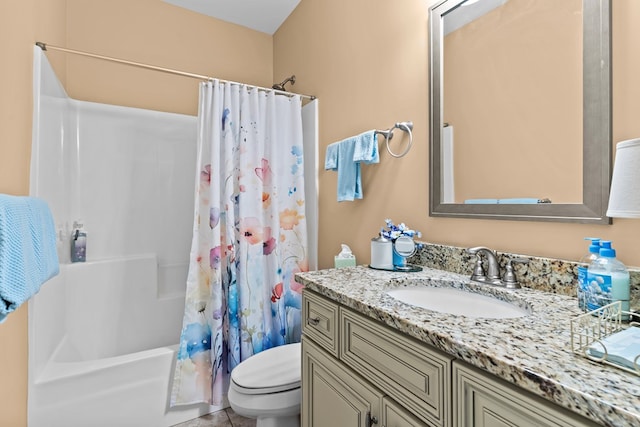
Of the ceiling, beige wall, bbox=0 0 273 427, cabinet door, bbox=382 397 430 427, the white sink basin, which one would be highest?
the ceiling

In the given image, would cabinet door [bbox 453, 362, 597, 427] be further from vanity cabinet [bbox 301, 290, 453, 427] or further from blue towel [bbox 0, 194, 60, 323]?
blue towel [bbox 0, 194, 60, 323]

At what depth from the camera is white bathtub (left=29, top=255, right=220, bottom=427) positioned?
1459 millimetres

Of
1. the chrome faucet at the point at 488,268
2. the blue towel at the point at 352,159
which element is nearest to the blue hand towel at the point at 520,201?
the chrome faucet at the point at 488,268

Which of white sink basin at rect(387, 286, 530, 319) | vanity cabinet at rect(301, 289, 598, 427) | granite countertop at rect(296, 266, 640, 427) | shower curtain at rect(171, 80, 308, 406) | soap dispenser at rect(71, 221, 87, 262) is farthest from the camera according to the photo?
soap dispenser at rect(71, 221, 87, 262)

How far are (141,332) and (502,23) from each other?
2.72 m

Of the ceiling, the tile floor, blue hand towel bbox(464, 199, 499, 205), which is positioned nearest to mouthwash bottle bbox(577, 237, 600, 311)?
blue hand towel bbox(464, 199, 499, 205)

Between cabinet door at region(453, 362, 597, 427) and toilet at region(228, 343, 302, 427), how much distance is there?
2.93 ft

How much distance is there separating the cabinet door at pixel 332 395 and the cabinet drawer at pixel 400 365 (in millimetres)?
44

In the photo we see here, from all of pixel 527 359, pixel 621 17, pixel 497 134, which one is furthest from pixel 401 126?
pixel 527 359

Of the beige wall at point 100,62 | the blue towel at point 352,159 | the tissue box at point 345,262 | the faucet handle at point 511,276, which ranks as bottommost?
the tissue box at point 345,262

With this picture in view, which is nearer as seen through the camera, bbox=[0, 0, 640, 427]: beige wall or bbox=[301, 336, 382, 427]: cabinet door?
bbox=[301, 336, 382, 427]: cabinet door

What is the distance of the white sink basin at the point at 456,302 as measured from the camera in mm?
950

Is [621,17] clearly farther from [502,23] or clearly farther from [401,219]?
[401,219]

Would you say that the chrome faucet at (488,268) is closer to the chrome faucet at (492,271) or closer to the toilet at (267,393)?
the chrome faucet at (492,271)
